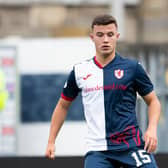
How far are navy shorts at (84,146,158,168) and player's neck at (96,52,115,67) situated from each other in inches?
22.3

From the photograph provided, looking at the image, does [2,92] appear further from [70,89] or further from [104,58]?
[104,58]

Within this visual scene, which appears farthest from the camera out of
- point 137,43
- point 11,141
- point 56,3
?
point 56,3

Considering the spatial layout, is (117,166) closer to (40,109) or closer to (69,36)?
(40,109)

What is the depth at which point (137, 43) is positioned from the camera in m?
A: 16.1

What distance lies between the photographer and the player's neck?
6.01 meters

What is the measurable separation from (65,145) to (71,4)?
2922 mm

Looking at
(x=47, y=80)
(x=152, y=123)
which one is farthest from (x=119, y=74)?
(x=47, y=80)

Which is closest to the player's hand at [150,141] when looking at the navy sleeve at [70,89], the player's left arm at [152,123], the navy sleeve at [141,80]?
the player's left arm at [152,123]

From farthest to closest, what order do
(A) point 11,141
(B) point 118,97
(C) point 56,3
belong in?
1. (C) point 56,3
2. (A) point 11,141
3. (B) point 118,97

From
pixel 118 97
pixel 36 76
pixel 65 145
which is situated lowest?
pixel 65 145

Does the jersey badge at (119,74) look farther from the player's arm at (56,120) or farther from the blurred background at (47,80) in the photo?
the blurred background at (47,80)

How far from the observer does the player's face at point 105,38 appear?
19.4 ft

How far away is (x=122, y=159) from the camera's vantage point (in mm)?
5977

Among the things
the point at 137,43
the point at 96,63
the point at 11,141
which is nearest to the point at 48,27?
the point at 137,43
